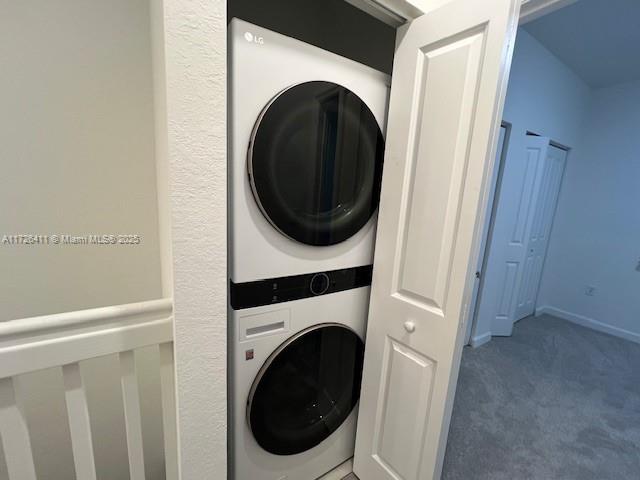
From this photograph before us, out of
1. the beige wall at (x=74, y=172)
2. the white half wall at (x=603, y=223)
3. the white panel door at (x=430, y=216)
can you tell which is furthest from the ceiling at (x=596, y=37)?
the beige wall at (x=74, y=172)

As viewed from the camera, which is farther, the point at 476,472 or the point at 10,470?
the point at 476,472

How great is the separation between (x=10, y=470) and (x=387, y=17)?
5.46ft

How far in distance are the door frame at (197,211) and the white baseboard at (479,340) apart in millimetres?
2463

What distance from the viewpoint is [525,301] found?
3154mm

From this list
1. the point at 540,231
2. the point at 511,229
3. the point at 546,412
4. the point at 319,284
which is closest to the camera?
the point at 319,284

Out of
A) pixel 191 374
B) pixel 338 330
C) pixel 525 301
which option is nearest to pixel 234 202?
pixel 191 374

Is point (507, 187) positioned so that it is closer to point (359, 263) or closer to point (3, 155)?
point (359, 263)

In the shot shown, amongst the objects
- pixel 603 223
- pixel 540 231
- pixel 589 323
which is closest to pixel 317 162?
pixel 540 231

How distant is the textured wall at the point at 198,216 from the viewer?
20.8 inches

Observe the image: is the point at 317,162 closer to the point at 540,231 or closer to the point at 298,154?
the point at 298,154

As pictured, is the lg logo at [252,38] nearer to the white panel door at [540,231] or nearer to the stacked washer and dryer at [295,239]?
the stacked washer and dryer at [295,239]

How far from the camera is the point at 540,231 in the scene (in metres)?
3.05

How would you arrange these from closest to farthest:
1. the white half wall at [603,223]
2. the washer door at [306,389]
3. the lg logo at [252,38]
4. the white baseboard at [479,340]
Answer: the lg logo at [252,38], the washer door at [306,389], the white baseboard at [479,340], the white half wall at [603,223]

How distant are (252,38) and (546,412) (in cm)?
266
